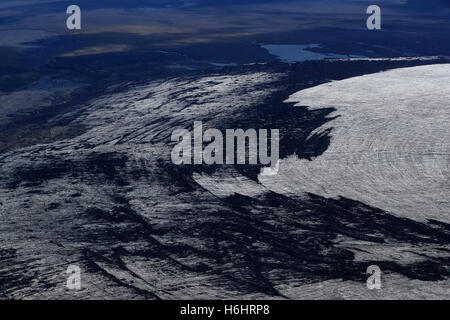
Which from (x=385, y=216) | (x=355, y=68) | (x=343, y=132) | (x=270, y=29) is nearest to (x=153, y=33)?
(x=270, y=29)

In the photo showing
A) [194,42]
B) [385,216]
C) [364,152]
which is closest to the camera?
[385,216]

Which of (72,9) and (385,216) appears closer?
(385,216)
